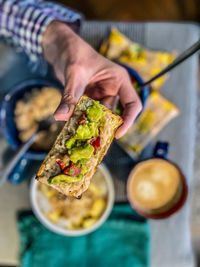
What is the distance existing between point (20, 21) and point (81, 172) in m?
0.51

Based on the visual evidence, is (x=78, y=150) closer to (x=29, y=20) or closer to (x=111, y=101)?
(x=111, y=101)

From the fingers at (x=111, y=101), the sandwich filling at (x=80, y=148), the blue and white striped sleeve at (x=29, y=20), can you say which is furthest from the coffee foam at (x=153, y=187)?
the blue and white striped sleeve at (x=29, y=20)

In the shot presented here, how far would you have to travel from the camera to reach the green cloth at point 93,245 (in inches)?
38.3

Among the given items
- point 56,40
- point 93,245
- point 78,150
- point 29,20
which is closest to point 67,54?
point 56,40

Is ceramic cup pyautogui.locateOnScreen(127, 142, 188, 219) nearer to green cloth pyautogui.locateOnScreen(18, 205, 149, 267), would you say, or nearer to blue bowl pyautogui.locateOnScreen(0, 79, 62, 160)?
green cloth pyautogui.locateOnScreen(18, 205, 149, 267)

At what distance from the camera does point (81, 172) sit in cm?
59

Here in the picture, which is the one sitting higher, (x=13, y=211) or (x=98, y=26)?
(x=98, y=26)

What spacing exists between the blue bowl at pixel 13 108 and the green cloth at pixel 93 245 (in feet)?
0.81

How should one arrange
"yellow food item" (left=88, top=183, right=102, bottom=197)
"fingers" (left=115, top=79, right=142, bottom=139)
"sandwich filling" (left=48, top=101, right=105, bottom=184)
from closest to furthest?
"sandwich filling" (left=48, top=101, right=105, bottom=184), "fingers" (left=115, top=79, right=142, bottom=139), "yellow food item" (left=88, top=183, right=102, bottom=197)

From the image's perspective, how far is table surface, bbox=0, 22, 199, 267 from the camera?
972 millimetres

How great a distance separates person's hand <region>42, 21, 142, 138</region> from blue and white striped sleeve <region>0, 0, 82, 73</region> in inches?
2.6

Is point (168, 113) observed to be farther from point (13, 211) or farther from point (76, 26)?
point (13, 211)

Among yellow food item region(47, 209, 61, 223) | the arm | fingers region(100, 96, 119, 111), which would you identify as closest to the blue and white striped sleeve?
the arm

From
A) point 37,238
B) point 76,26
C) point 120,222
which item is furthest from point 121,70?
point 37,238
